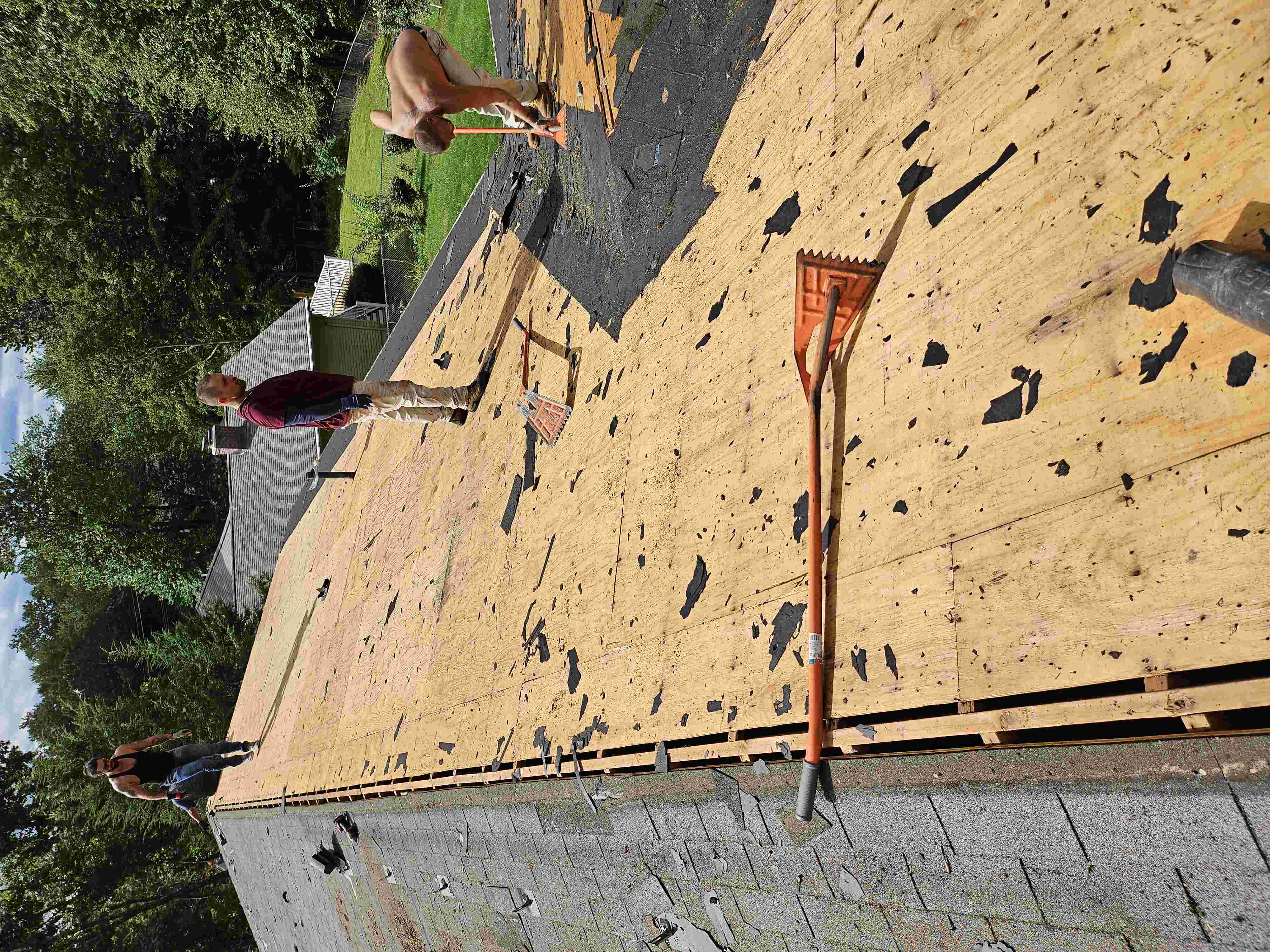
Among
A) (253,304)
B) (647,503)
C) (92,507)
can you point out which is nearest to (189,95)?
(253,304)

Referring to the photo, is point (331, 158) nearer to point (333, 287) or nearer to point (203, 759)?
point (333, 287)

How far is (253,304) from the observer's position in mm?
20781

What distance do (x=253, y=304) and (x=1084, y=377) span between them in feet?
75.2

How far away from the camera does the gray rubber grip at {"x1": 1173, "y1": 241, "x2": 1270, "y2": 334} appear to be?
125 centimetres

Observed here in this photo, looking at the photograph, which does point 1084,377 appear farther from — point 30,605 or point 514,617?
point 30,605

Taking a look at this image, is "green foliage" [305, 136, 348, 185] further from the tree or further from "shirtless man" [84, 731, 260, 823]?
the tree

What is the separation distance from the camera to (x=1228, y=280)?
1.31 meters

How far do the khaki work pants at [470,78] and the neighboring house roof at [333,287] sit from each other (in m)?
12.0

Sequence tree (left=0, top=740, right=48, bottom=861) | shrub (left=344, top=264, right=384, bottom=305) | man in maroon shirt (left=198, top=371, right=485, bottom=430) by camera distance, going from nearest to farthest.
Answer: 1. man in maroon shirt (left=198, top=371, right=485, bottom=430)
2. shrub (left=344, top=264, right=384, bottom=305)
3. tree (left=0, top=740, right=48, bottom=861)

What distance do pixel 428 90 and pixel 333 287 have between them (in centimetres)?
1360

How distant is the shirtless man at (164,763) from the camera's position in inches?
366

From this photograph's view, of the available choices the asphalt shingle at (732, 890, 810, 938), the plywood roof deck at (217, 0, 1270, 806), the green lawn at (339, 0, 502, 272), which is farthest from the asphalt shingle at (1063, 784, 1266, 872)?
the green lawn at (339, 0, 502, 272)

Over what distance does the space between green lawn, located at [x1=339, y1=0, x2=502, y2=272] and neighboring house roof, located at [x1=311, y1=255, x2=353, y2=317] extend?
504 millimetres

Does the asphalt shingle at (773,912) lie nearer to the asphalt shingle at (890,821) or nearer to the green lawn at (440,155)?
the asphalt shingle at (890,821)
